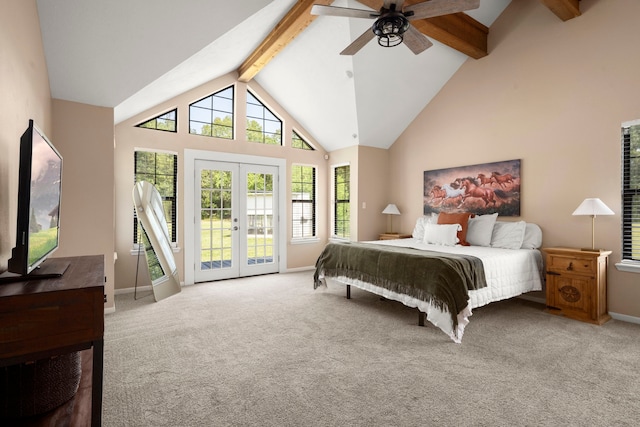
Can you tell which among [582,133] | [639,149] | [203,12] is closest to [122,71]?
[203,12]

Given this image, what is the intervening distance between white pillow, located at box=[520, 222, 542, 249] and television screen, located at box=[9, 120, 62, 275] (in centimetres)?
480

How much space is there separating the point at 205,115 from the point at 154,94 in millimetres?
1245

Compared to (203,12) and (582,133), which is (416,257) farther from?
(203,12)

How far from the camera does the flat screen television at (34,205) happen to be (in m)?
1.42

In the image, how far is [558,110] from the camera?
4.13m

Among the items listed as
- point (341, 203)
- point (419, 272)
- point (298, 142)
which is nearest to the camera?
point (419, 272)

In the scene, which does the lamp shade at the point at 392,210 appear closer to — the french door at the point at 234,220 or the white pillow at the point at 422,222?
the white pillow at the point at 422,222

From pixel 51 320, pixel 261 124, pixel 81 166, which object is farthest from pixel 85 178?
pixel 261 124

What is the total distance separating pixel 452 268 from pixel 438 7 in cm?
226

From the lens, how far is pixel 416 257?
336cm

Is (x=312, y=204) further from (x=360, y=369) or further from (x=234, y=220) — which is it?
(x=360, y=369)

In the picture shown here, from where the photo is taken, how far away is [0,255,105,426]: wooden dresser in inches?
48.3

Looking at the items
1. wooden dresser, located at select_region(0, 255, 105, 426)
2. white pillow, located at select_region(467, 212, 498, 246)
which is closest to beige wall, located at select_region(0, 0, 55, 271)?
wooden dresser, located at select_region(0, 255, 105, 426)

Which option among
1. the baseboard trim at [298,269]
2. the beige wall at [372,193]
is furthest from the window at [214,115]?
the baseboard trim at [298,269]
